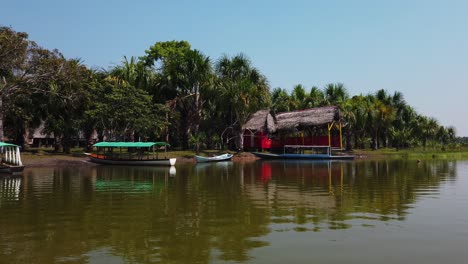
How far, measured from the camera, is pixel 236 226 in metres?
10.6

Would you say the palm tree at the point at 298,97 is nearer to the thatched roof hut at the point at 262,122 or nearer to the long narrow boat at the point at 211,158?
the thatched roof hut at the point at 262,122

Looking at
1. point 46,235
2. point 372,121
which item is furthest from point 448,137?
point 46,235

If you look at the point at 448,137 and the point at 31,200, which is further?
the point at 448,137

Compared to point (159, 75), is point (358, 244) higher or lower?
lower

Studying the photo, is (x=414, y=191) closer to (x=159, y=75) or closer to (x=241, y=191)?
(x=241, y=191)

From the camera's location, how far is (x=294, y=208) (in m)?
13.5

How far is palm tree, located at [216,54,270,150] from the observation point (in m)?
52.9

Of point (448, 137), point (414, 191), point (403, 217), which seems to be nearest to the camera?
point (403, 217)

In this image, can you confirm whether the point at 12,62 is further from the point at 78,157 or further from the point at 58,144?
the point at 58,144

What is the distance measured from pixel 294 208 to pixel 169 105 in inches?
1695

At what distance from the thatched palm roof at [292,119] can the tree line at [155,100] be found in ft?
4.55

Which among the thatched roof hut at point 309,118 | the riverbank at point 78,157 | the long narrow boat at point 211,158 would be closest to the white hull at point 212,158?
the long narrow boat at point 211,158

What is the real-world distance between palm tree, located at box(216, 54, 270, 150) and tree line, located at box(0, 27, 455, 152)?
0.12 m

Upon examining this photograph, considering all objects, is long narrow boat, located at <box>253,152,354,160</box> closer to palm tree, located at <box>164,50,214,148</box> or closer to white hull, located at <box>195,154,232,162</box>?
white hull, located at <box>195,154,232,162</box>
